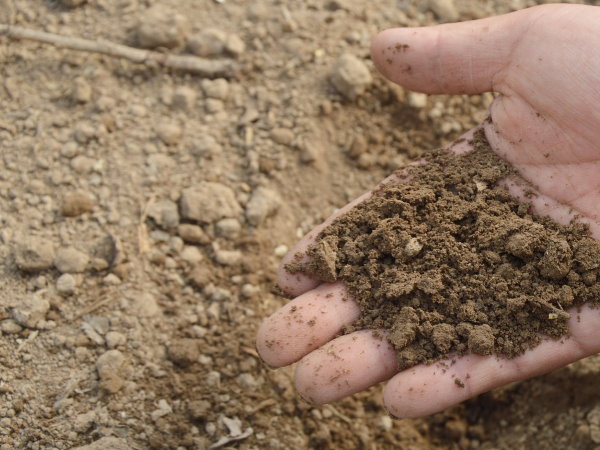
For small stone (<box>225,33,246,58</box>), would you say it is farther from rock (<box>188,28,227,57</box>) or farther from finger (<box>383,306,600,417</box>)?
finger (<box>383,306,600,417</box>)

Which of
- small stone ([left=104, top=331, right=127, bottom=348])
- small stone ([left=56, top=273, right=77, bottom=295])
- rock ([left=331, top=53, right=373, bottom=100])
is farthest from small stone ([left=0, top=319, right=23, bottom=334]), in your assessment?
rock ([left=331, top=53, right=373, bottom=100])

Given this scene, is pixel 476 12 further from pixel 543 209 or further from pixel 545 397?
pixel 545 397

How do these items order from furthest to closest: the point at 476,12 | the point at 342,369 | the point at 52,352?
the point at 476,12
the point at 52,352
the point at 342,369

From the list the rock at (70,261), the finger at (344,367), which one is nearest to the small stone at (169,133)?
the rock at (70,261)

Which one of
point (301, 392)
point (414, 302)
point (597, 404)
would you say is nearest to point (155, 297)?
point (301, 392)

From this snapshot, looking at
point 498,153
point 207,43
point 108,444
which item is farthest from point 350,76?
point 108,444
